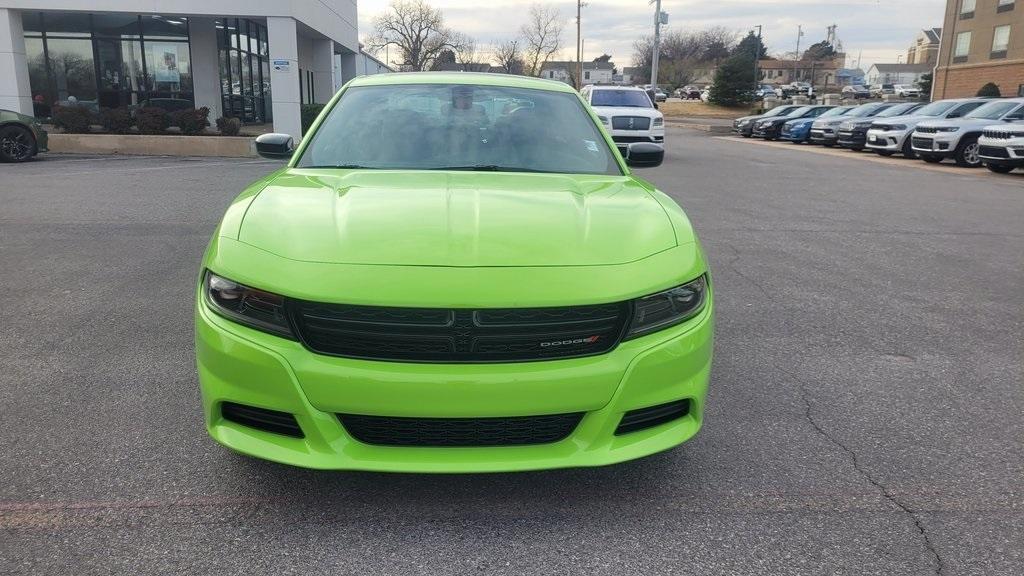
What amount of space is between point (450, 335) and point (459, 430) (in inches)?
12.9

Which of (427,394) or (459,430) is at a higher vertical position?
(427,394)

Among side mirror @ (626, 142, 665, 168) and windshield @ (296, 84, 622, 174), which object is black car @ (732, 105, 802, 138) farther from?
windshield @ (296, 84, 622, 174)

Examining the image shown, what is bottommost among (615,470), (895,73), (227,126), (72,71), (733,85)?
(615,470)

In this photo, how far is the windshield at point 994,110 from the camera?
18.5m

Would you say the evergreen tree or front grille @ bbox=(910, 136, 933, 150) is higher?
the evergreen tree

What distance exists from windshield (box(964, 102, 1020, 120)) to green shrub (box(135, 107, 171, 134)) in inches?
819

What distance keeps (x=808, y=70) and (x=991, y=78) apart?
78863 mm

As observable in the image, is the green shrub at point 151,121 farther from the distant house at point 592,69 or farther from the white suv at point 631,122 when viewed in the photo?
the distant house at point 592,69

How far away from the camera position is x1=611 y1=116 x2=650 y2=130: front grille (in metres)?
17.6

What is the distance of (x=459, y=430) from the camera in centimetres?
249

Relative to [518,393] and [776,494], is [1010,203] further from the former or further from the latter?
[518,393]

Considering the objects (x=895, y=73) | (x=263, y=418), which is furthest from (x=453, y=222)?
(x=895, y=73)

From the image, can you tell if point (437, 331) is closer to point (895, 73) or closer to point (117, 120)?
point (117, 120)

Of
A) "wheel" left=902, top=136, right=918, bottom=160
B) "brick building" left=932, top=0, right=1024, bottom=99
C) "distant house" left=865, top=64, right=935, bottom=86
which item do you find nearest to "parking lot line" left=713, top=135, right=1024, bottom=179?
"wheel" left=902, top=136, right=918, bottom=160
